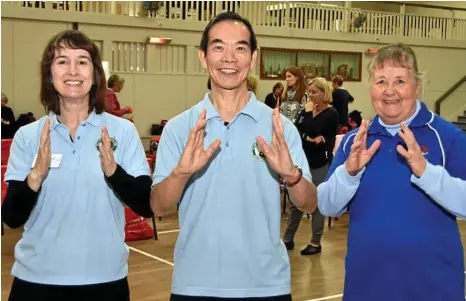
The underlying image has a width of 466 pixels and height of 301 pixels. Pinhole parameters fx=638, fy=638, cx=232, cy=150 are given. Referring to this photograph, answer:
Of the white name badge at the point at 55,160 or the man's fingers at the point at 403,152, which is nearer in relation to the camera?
the man's fingers at the point at 403,152

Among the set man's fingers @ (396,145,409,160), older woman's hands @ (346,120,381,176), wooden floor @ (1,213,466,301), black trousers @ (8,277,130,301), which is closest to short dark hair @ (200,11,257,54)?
older woman's hands @ (346,120,381,176)

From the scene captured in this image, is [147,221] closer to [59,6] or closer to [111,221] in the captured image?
[111,221]

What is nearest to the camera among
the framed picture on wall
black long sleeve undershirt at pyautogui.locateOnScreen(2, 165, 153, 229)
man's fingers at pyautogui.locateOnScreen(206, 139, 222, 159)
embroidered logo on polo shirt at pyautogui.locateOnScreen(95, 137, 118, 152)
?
man's fingers at pyautogui.locateOnScreen(206, 139, 222, 159)

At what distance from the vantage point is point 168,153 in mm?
2143

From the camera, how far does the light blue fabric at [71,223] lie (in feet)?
7.07

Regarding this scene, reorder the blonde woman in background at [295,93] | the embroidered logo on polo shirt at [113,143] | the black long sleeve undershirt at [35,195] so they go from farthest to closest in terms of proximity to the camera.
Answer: the blonde woman in background at [295,93] → the embroidered logo on polo shirt at [113,143] → the black long sleeve undershirt at [35,195]

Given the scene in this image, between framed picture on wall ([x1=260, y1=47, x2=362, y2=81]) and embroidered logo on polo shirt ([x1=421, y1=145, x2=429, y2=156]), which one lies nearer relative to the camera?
embroidered logo on polo shirt ([x1=421, y1=145, x2=429, y2=156])

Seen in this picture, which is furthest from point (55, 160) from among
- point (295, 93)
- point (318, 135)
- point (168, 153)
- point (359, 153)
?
point (295, 93)

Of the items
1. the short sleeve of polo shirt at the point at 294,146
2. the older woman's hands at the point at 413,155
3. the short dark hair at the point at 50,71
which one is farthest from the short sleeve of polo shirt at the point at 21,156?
the older woman's hands at the point at 413,155

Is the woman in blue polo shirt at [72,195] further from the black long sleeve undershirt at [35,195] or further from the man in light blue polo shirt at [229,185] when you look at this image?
the man in light blue polo shirt at [229,185]

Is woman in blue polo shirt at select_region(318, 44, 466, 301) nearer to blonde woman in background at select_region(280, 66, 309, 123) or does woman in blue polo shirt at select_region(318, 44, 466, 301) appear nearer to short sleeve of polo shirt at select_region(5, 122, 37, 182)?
short sleeve of polo shirt at select_region(5, 122, 37, 182)

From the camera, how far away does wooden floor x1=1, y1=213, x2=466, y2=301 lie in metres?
4.66

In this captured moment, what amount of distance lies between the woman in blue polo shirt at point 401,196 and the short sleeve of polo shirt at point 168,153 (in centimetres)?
55

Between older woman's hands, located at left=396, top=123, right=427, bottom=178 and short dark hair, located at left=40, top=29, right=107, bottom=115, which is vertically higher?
short dark hair, located at left=40, top=29, right=107, bottom=115
